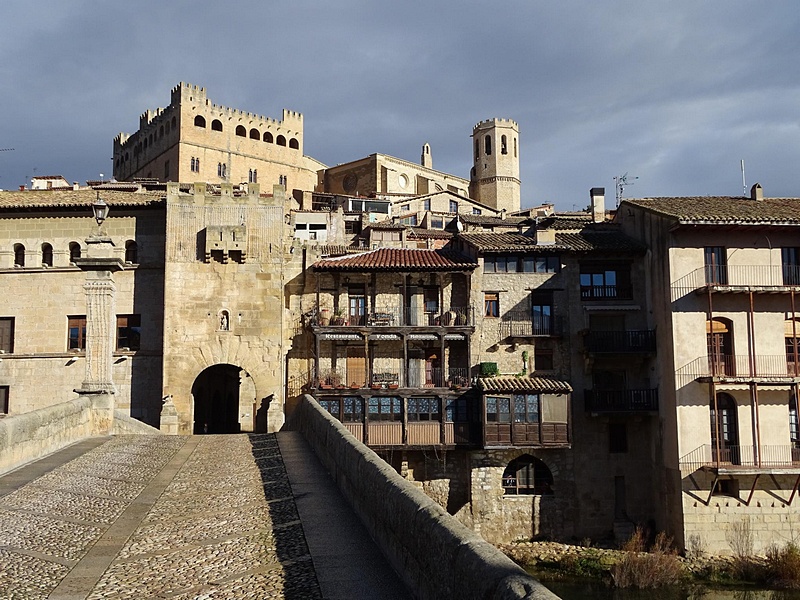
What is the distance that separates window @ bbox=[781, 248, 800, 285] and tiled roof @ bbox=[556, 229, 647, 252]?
5852 mm

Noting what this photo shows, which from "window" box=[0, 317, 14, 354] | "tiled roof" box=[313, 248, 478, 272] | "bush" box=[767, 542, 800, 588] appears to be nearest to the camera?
"bush" box=[767, 542, 800, 588]

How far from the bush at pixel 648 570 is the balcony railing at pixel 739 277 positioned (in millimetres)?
10534

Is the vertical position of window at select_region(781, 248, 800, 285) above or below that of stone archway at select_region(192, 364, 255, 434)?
above

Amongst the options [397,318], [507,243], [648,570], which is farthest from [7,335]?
[648,570]

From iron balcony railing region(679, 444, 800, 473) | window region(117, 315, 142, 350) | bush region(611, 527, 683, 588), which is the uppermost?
window region(117, 315, 142, 350)

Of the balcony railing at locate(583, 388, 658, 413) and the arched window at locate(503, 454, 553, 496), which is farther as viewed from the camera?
the arched window at locate(503, 454, 553, 496)

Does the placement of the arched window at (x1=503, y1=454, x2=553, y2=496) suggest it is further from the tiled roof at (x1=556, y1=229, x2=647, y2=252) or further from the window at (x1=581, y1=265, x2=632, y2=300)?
the tiled roof at (x1=556, y1=229, x2=647, y2=252)

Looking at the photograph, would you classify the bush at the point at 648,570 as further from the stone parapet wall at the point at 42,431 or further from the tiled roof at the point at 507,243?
the stone parapet wall at the point at 42,431

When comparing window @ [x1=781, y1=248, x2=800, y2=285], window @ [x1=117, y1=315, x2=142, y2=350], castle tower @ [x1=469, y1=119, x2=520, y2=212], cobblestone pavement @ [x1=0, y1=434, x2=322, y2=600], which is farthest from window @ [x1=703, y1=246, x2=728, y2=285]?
castle tower @ [x1=469, y1=119, x2=520, y2=212]

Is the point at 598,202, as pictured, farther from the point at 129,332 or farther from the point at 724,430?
the point at 129,332

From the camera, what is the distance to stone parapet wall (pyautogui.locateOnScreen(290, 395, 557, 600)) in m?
5.83

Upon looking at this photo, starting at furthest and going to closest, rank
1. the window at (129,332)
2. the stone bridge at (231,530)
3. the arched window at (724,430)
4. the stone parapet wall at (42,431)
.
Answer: the window at (129,332) → the arched window at (724,430) → the stone parapet wall at (42,431) → the stone bridge at (231,530)

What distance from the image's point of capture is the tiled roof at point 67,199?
36719mm

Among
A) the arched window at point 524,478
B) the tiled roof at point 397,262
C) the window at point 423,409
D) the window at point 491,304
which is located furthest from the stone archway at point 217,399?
the arched window at point 524,478
